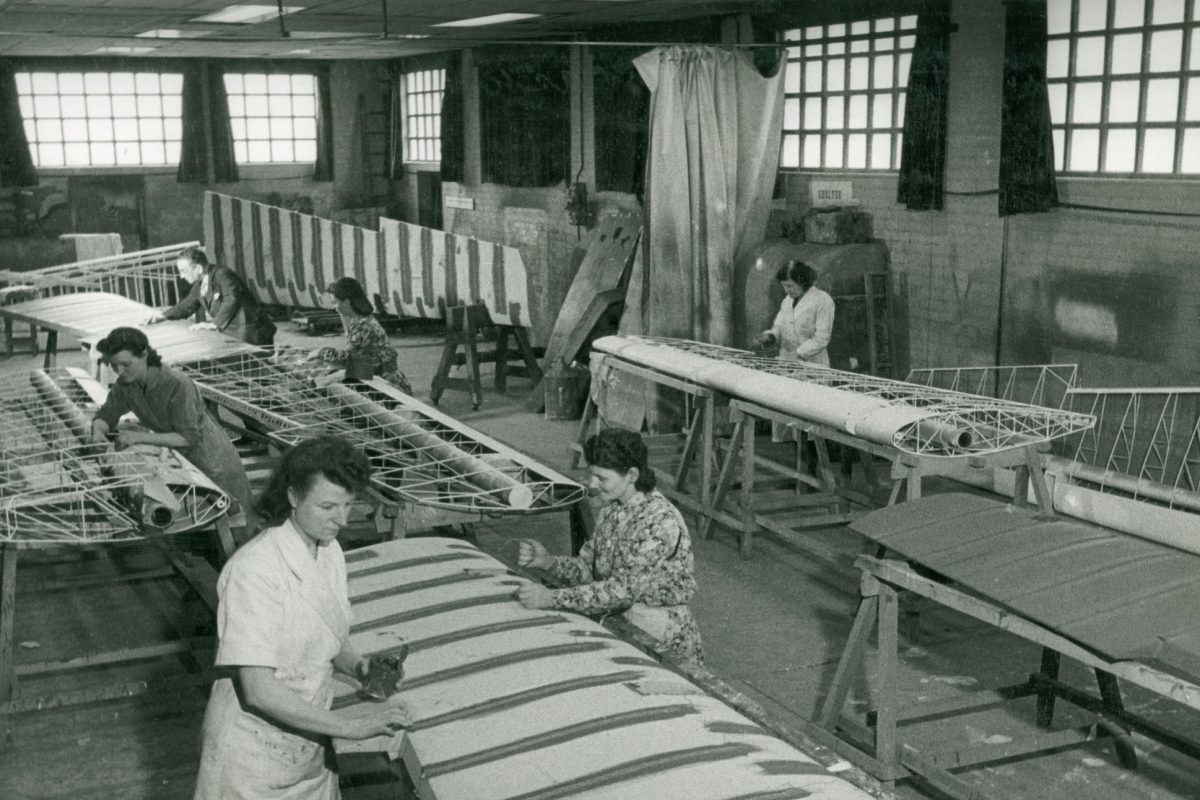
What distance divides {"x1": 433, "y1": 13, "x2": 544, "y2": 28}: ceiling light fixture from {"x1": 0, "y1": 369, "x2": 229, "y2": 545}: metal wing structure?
19.8 ft

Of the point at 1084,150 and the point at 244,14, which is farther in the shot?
the point at 244,14

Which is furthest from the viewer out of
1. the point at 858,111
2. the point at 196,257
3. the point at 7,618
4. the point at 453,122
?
the point at 453,122

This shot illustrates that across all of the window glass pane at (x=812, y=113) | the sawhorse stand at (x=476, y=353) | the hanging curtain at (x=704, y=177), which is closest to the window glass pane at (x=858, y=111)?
the window glass pane at (x=812, y=113)

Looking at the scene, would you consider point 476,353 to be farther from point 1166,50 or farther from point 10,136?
point 10,136

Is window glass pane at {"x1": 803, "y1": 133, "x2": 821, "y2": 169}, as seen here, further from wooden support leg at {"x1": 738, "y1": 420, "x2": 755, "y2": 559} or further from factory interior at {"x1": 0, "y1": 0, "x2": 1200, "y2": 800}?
wooden support leg at {"x1": 738, "y1": 420, "x2": 755, "y2": 559}

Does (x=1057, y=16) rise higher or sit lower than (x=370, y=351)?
higher

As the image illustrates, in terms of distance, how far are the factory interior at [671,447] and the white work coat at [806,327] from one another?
0.10 ft

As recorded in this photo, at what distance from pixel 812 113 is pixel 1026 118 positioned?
2559 mm

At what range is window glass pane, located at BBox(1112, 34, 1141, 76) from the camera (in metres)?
7.65

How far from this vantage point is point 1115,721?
4703 millimetres

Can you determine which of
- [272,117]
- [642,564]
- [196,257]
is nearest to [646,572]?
[642,564]

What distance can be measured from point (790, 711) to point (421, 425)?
103 inches

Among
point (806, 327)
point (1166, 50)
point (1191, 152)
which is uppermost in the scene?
point (1166, 50)

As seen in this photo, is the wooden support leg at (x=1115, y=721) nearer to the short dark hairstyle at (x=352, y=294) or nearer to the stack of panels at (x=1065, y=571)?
the stack of panels at (x=1065, y=571)
